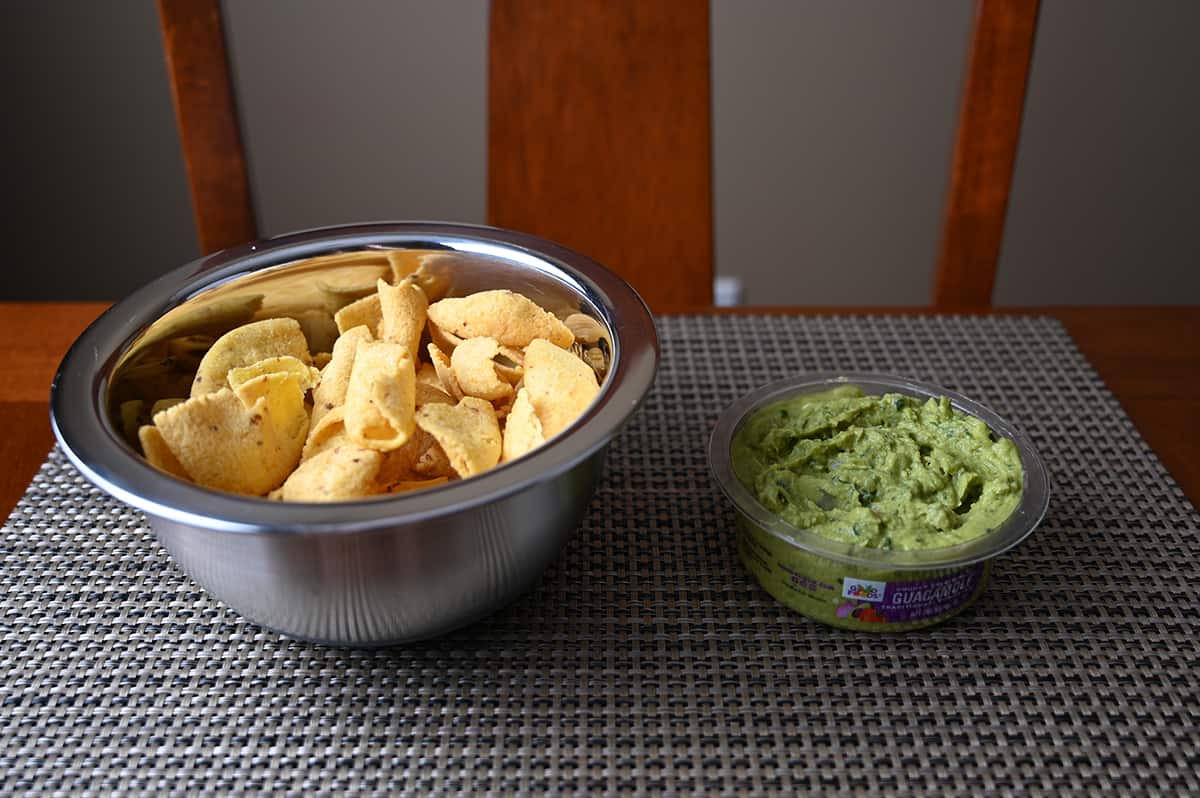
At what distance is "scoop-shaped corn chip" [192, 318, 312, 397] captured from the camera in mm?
823

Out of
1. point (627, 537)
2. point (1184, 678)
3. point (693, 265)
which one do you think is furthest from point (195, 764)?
point (693, 265)

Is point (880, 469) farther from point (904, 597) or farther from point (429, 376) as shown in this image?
point (429, 376)

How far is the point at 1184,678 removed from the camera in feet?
2.45

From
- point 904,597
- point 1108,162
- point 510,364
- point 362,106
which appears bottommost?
point 1108,162

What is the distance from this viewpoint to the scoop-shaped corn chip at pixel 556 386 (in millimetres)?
750

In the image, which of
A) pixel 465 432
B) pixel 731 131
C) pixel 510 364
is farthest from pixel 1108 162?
pixel 465 432

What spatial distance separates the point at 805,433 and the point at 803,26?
147 cm

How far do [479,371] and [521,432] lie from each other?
9cm

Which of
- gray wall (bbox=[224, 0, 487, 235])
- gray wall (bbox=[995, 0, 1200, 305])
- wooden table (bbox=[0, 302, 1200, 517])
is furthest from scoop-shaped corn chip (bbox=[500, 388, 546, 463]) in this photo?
gray wall (bbox=[995, 0, 1200, 305])

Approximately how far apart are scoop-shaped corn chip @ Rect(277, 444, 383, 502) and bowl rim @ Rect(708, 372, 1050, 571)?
0.88 feet

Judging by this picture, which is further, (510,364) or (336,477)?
(510,364)

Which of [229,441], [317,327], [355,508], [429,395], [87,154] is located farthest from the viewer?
[87,154]

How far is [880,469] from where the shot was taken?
0.81m

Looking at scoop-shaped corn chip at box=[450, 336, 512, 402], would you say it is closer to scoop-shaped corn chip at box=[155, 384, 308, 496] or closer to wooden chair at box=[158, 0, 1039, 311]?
scoop-shaped corn chip at box=[155, 384, 308, 496]
